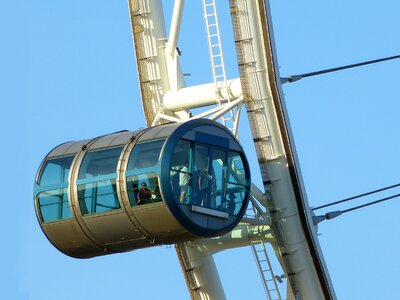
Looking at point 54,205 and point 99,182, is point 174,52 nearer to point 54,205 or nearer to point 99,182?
point 99,182

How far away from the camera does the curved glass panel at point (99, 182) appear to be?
5938 centimetres

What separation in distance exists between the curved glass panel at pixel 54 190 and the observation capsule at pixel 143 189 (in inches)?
0.9

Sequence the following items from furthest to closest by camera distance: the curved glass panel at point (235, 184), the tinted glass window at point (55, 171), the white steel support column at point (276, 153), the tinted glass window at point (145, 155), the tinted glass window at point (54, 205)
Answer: the white steel support column at point (276, 153) → the tinted glass window at point (55, 171) → the tinted glass window at point (54, 205) → the curved glass panel at point (235, 184) → the tinted glass window at point (145, 155)

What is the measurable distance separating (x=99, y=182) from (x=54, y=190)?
1309 millimetres

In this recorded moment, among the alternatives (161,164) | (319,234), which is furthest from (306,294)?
(161,164)

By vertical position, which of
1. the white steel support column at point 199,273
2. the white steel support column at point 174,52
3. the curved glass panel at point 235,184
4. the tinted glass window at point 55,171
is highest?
the white steel support column at point 174,52

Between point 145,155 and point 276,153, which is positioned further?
point 276,153

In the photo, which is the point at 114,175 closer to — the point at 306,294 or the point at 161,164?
the point at 161,164

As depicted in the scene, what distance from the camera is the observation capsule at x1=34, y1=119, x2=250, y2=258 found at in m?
58.7

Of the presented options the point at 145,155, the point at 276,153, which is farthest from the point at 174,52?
the point at 145,155

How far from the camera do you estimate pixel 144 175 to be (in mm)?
58750

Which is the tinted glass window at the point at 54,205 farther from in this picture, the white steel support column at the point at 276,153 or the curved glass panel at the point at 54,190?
the white steel support column at the point at 276,153

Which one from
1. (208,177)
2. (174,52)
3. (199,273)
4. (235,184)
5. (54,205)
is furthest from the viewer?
(199,273)

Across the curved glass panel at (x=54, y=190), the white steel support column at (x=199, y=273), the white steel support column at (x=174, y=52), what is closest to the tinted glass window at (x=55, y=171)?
the curved glass panel at (x=54, y=190)
